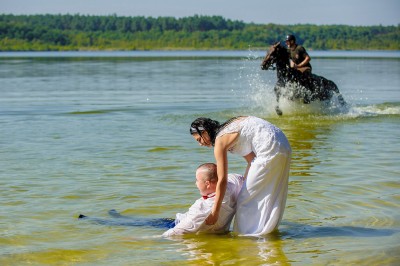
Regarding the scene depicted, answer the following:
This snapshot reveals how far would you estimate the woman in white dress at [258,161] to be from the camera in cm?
720

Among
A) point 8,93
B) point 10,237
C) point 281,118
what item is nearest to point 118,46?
point 8,93

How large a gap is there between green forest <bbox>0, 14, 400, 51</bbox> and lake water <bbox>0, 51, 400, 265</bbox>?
111 m

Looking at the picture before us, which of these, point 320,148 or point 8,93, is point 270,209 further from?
point 8,93

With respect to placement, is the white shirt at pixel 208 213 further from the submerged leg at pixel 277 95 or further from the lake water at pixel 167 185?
the submerged leg at pixel 277 95

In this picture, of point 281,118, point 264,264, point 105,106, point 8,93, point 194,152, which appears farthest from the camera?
point 8,93

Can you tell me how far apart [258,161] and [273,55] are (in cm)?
1032

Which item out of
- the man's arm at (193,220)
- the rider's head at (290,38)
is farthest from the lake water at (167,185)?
the rider's head at (290,38)

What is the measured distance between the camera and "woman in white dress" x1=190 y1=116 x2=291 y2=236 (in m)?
7.20

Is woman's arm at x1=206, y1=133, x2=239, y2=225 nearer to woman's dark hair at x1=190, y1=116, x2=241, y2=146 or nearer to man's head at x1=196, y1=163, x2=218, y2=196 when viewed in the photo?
woman's dark hair at x1=190, y1=116, x2=241, y2=146

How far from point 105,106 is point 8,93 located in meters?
6.22

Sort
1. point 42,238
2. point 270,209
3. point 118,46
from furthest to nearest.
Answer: point 118,46 → point 42,238 → point 270,209

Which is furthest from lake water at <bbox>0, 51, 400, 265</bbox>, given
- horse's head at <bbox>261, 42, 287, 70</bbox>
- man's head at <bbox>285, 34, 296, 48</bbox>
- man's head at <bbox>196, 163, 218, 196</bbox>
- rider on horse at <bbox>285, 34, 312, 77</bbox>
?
man's head at <bbox>285, 34, 296, 48</bbox>

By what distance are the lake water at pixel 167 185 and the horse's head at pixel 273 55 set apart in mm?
1297

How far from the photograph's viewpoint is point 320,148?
13258mm
